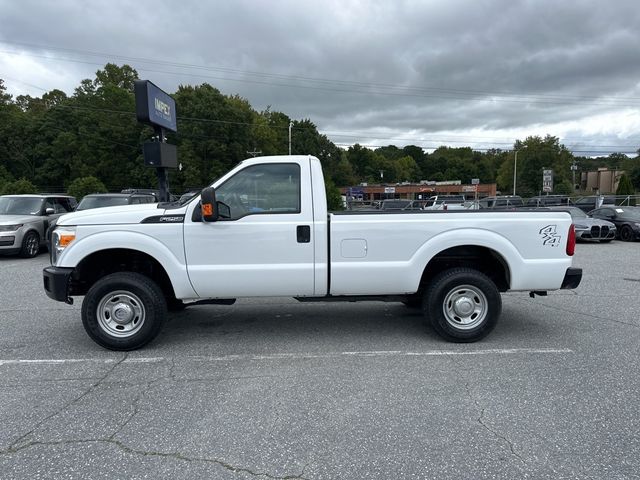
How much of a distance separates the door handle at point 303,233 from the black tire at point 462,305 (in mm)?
1518

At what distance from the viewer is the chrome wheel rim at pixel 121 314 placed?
4.80 metres

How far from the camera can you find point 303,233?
4773mm

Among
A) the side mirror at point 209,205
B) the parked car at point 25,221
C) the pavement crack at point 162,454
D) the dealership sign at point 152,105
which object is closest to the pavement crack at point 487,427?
the pavement crack at point 162,454

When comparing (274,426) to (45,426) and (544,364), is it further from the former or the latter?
(544,364)

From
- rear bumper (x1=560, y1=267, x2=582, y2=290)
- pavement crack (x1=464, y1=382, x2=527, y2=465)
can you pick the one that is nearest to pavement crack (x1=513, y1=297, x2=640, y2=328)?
rear bumper (x1=560, y1=267, x2=582, y2=290)

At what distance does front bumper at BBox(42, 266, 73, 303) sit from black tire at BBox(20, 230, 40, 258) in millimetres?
8860

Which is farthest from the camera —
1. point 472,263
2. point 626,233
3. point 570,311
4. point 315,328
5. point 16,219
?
point 626,233

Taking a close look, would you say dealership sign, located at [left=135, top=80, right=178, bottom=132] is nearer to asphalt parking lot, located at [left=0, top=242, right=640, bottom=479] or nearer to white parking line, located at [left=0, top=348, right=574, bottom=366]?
asphalt parking lot, located at [left=0, top=242, right=640, bottom=479]

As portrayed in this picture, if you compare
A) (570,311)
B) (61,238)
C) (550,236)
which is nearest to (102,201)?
(61,238)

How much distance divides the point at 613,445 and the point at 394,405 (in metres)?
1.50

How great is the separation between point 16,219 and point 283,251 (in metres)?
10.8

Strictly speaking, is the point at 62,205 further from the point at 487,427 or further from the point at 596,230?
the point at 596,230

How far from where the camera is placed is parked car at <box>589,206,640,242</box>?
16422mm

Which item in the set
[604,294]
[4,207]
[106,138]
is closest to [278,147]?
[106,138]
